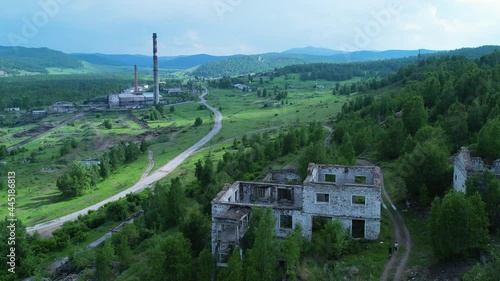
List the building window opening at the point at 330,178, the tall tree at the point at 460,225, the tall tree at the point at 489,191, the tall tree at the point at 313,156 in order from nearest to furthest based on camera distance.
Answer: the tall tree at the point at 460,225
the tall tree at the point at 489,191
the building window opening at the point at 330,178
the tall tree at the point at 313,156

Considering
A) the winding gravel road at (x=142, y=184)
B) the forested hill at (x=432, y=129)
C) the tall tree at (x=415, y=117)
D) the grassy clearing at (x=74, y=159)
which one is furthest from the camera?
the grassy clearing at (x=74, y=159)

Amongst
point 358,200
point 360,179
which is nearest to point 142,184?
point 360,179

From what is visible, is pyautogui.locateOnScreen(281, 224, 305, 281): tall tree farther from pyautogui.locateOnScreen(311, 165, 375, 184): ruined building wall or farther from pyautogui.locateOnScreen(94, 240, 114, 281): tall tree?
pyautogui.locateOnScreen(94, 240, 114, 281): tall tree

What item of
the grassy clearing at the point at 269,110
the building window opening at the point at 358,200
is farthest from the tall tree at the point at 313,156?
the grassy clearing at the point at 269,110

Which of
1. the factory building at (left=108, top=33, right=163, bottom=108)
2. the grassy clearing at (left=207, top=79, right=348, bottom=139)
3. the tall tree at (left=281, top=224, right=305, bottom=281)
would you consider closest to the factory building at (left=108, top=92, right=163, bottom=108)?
the factory building at (left=108, top=33, right=163, bottom=108)

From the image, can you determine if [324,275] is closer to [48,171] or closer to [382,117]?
[382,117]

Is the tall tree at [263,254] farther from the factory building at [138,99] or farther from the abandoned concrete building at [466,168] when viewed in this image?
the factory building at [138,99]
